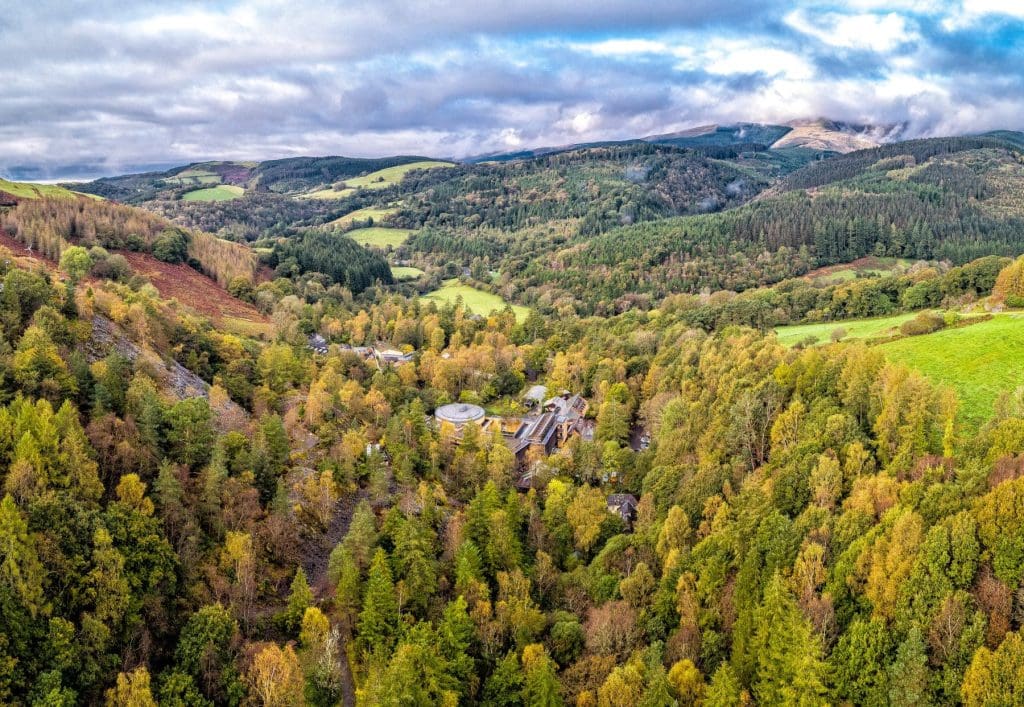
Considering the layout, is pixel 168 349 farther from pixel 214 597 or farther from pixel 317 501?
pixel 214 597

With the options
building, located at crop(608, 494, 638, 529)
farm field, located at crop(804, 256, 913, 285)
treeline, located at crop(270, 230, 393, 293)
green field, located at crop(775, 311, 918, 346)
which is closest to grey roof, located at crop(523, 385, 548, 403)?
building, located at crop(608, 494, 638, 529)

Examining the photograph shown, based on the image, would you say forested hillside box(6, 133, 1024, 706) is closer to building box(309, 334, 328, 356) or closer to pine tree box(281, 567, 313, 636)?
pine tree box(281, 567, 313, 636)

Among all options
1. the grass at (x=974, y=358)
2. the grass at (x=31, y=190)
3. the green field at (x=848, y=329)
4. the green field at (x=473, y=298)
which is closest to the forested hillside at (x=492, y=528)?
the grass at (x=974, y=358)

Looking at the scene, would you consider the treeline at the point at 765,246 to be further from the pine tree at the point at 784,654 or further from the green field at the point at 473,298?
the pine tree at the point at 784,654

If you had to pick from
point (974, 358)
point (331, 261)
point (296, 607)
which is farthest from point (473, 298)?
point (296, 607)

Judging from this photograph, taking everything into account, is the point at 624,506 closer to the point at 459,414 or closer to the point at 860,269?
the point at 459,414

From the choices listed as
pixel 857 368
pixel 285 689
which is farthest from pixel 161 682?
pixel 857 368
